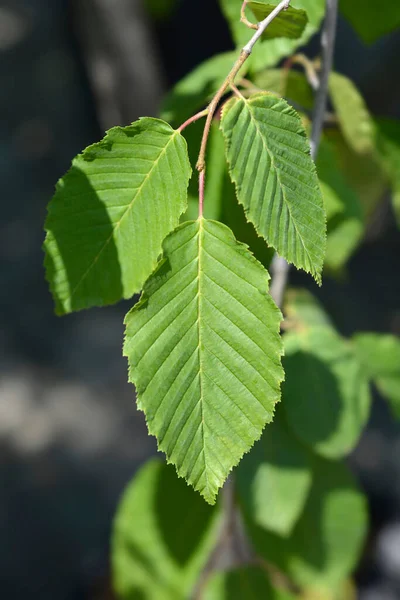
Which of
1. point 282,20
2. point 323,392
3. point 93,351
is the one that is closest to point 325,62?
point 282,20

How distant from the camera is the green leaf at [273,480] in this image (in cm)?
108

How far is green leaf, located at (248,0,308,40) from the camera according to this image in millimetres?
650

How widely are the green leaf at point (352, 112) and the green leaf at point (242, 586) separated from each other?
80 centimetres

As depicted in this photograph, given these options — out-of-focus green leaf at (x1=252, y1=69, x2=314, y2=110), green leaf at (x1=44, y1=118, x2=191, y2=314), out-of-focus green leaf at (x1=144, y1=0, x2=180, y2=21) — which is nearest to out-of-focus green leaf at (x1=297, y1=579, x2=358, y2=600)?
out-of-focus green leaf at (x1=252, y1=69, x2=314, y2=110)

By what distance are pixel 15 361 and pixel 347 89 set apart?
78.6 inches

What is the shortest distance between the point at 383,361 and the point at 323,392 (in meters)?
0.16

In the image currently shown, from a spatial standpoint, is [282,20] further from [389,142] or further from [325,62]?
[389,142]

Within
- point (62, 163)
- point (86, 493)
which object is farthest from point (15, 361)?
point (62, 163)

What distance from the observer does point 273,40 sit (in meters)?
0.88

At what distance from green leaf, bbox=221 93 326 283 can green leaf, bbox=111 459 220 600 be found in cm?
81

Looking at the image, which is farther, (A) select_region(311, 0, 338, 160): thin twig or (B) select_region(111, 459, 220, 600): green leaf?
(B) select_region(111, 459, 220, 600): green leaf

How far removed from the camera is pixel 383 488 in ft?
7.23

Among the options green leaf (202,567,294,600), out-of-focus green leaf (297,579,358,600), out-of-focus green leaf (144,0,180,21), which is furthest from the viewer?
out-of-focus green leaf (144,0,180,21)

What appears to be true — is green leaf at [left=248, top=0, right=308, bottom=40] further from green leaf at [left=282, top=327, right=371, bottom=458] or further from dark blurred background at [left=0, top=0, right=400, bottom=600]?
dark blurred background at [left=0, top=0, right=400, bottom=600]
